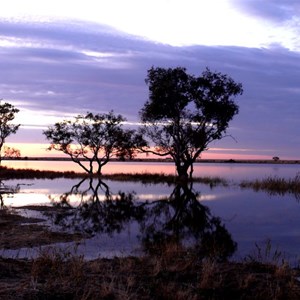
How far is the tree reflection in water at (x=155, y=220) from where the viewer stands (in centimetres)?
2022

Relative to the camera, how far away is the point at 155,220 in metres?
28.0

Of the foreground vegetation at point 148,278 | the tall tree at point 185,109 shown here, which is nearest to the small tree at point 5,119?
the tall tree at point 185,109

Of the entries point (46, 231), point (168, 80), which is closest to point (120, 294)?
point (46, 231)

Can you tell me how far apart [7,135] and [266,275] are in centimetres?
6482

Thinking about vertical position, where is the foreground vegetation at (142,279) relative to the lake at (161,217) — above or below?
above

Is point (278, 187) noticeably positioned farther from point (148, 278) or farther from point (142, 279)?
point (142, 279)

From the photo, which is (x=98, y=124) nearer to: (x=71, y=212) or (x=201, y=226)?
(x=71, y=212)

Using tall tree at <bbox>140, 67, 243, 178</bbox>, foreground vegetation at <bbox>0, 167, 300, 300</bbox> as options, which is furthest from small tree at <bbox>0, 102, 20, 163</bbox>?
foreground vegetation at <bbox>0, 167, 300, 300</bbox>

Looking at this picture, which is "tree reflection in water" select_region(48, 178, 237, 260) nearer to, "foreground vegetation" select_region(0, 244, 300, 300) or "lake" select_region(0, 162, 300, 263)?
"lake" select_region(0, 162, 300, 263)

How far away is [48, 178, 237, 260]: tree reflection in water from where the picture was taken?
66.3 ft

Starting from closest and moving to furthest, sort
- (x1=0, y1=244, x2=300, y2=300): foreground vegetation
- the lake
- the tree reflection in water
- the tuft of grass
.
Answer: (x1=0, y1=244, x2=300, y2=300): foreground vegetation, the lake, the tree reflection in water, the tuft of grass

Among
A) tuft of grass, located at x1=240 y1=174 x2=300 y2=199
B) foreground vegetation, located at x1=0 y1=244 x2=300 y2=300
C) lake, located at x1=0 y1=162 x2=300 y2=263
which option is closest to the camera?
foreground vegetation, located at x1=0 y1=244 x2=300 y2=300

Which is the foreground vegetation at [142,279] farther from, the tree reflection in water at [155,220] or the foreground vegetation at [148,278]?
the tree reflection in water at [155,220]

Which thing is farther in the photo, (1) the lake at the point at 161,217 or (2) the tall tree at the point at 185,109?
(2) the tall tree at the point at 185,109
